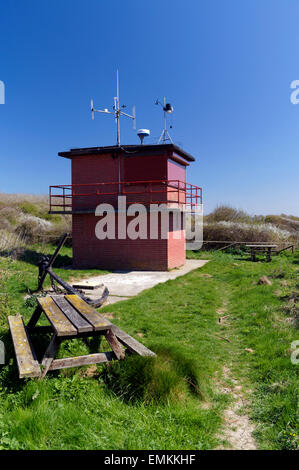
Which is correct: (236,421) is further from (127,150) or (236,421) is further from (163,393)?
(127,150)

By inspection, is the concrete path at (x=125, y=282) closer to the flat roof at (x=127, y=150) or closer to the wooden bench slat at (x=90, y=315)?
the wooden bench slat at (x=90, y=315)

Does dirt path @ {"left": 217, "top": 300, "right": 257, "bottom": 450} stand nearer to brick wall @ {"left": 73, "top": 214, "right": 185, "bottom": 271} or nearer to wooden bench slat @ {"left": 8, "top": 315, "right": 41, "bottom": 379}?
wooden bench slat @ {"left": 8, "top": 315, "right": 41, "bottom": 379}

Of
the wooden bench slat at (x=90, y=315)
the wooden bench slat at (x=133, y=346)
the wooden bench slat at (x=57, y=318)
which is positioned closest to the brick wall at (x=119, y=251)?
the wooden bench slat at (x=90, y=315)

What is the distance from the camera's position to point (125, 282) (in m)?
11.0

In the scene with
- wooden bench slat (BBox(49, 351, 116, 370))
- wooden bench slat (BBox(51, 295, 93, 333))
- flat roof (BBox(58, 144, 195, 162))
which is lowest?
wooden bench slat (BBox(49, 351, 116, 370))

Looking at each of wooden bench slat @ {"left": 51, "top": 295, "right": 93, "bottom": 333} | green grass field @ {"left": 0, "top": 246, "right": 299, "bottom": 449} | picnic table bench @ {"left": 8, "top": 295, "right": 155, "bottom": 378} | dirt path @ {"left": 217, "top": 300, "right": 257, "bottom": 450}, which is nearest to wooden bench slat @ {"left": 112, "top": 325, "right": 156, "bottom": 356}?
picnic table bench @ {"left": 8, "top": 295, "right": 155, "bottom": 378}

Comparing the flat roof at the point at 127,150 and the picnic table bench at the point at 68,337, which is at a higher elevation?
the flat roof at the point at 127,150

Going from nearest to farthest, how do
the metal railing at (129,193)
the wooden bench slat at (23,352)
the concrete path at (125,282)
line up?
the wooden bench slat at (23,352) < the concrete path at (125,282) < the metal railing at (129,193)

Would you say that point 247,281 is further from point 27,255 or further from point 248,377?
point 27,255

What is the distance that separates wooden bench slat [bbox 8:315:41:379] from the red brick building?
885cm

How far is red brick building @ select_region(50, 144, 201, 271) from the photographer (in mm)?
13398

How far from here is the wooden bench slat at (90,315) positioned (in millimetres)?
3604

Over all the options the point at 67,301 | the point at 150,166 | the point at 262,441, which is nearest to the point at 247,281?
the point at 150,166

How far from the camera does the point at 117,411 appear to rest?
3.04m
